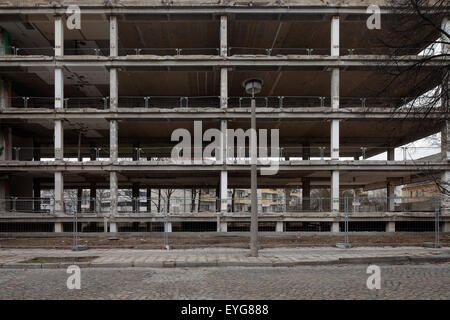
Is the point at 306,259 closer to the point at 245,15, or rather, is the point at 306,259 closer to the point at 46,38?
the point at 245,15

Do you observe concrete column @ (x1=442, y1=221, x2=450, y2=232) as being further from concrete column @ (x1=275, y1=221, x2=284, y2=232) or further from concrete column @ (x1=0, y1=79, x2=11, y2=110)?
concrete column @ (x1=0, y1=79, x2=11, y2=110)

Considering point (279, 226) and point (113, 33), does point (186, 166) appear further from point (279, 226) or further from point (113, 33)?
point (113, 33)

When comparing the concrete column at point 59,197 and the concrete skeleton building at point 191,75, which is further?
A: the concrete column at point 59,197

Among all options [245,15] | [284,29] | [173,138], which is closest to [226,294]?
[245,15]

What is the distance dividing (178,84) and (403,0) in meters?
15.5

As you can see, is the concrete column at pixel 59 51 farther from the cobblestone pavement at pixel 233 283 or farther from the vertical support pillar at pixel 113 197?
the cobblestone pavement at pixel 233 283

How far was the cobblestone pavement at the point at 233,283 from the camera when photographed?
611 cm

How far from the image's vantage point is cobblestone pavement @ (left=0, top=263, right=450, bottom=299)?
20.0 ft

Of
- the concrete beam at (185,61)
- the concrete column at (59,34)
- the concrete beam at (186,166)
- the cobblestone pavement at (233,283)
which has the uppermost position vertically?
the concrete column at (59,34)

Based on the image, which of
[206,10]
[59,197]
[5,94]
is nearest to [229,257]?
[59,197]

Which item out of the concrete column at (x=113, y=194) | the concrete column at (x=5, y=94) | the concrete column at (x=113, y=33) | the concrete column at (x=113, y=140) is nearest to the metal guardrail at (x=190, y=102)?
the concrete column at (x=5, y=94)

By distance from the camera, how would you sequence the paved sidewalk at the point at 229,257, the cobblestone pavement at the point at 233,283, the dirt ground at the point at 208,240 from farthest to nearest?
1. the dirt ground at the point at 208,240
2. the paved sidewalk at the point at 229,257
3. the cobblestone pavement at the point at 233,283

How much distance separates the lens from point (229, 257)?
1016cm

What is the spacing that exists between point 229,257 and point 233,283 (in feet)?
10.3
